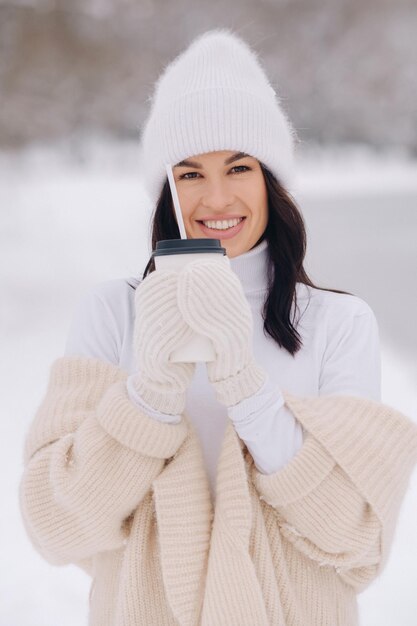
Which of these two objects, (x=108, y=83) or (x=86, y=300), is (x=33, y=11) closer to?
(x=108, y=83)

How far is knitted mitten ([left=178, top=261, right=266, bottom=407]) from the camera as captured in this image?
0.65 m

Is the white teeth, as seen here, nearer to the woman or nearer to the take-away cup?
the woman

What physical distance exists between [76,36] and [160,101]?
5.29 m

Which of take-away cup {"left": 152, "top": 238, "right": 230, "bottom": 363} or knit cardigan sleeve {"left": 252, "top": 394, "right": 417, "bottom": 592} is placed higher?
take-away cup {"left": 152, "top": 238, "right": 230, "bottom": 363}

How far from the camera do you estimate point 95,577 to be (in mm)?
846

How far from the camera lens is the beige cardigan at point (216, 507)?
70 cm

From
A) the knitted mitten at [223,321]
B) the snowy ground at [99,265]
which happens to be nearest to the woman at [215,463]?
the knitted mitten at [223,321]

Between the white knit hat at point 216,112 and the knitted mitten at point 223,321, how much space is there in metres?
0.26

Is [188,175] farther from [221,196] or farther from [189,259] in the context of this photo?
[189,259]

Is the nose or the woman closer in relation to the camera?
the woman

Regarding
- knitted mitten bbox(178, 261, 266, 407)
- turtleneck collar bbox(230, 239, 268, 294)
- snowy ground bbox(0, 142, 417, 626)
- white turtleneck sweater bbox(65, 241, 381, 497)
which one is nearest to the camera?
knitted mitten bbox(178, 261, 266, 407)

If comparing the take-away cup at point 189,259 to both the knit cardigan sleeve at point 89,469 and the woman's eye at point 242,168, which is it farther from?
the woman's eye at point 242,168

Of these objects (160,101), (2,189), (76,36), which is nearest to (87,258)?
(2,189)

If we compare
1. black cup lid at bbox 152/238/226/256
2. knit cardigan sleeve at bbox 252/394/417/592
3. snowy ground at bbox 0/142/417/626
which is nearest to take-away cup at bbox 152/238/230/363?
black cup lid at bbox 152/238/226/256
